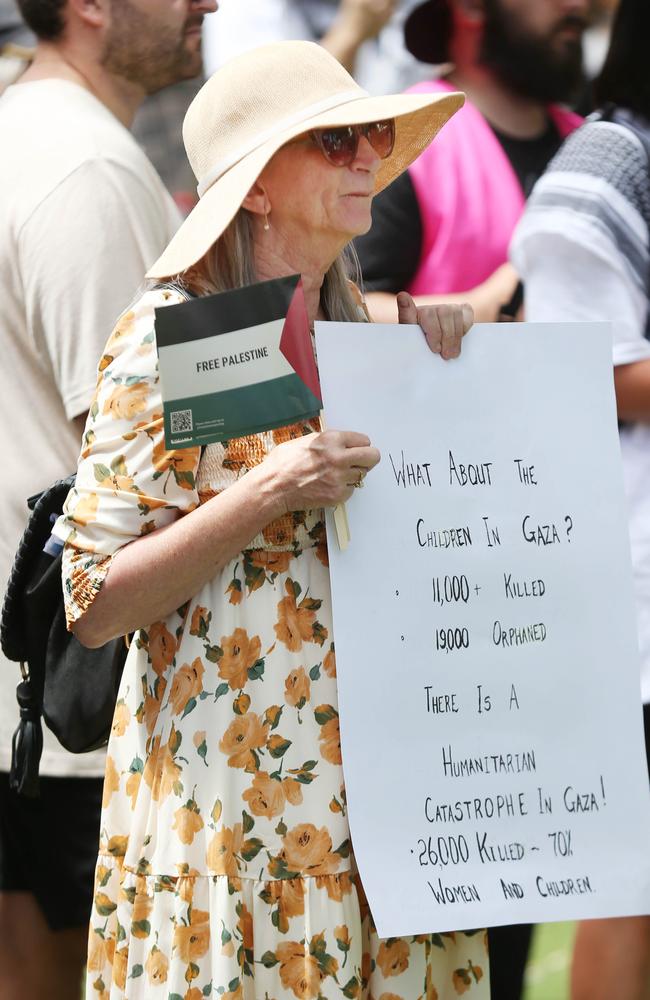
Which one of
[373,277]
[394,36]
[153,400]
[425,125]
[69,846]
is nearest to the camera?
[153,400]

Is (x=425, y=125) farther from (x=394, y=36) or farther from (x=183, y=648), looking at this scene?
(x=394, y=36)

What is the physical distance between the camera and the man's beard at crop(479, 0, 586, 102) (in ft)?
10.4

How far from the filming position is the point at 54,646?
179cm

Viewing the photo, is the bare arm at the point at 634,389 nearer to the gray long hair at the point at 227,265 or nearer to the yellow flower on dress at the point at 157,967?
the gray long hair at the point at 227,265

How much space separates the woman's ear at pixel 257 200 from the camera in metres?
1.68

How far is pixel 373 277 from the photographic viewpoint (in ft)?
9.24

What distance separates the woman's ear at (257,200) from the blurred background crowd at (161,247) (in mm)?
456

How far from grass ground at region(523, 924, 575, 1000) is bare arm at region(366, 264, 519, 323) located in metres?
1.32

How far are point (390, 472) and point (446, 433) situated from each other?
0.29ft

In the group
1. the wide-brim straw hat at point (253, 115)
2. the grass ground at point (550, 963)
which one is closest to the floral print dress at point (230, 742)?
the wide-brim straw hat at point (253, 115)

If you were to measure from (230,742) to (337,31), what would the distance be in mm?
2405

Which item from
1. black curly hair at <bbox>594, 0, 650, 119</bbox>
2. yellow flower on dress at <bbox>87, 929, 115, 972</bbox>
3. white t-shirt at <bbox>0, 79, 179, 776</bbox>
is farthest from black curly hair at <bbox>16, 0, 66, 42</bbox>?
yellow flower on dress at <bbox>87, 929, 115, 972</bbox>

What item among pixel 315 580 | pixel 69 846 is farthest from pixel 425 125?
pixel 69 846

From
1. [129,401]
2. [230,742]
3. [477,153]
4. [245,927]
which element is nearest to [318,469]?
[129,401]
